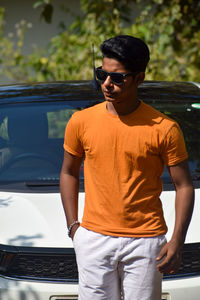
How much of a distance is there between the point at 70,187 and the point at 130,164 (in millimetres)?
370

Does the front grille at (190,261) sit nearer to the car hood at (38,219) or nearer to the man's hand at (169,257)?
the car hood at (38,219)

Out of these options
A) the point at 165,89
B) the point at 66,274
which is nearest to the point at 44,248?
the point at 66,274

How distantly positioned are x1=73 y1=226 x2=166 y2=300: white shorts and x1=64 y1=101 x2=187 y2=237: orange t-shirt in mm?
39

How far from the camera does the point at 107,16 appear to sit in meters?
9.09

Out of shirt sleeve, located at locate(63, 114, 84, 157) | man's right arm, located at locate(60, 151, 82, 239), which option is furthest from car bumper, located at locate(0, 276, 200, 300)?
shirt sleeve, located at locate(63, 114, 84, 157)

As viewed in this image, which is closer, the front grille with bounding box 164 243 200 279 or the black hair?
the black hair

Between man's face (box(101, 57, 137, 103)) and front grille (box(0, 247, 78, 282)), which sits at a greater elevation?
man's face (box(101, 57, 137, 103))

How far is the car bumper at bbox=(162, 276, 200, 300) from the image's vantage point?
9.91 feet

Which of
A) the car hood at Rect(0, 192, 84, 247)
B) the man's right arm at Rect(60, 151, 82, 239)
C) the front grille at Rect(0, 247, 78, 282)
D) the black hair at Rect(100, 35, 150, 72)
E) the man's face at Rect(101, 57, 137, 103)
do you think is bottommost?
the front grille at Rect(0, 247, 78, 282)

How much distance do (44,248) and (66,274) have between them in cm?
16

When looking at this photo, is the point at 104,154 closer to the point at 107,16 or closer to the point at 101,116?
the point at 101,116

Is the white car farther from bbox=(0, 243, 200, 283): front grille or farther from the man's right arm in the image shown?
the man's right arm

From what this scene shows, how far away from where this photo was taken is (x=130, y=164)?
97.7 inches

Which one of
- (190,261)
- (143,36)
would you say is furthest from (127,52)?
(143,36)
